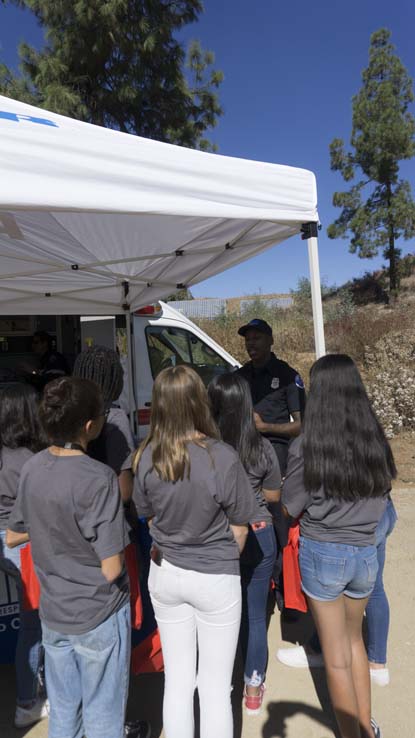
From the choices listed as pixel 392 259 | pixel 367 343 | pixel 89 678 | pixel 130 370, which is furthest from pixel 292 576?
pixel 392 259

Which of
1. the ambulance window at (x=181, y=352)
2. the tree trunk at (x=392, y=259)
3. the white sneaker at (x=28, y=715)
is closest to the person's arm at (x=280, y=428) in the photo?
the white sneaker at (x=28, y=715)

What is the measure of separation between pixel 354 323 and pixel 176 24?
27.5ft

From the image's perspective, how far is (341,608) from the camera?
6.11 feet

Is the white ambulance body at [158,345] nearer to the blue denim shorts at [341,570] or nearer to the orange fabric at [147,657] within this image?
the orange fabric at [147,657]

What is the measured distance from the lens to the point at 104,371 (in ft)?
6.63

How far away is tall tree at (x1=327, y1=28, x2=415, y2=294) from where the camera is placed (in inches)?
884

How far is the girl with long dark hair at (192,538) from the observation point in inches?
64.4

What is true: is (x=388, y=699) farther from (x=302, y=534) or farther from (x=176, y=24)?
(x=176, y=24)

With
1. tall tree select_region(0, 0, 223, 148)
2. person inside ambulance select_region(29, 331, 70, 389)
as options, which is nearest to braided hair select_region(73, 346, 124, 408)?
person inside ambulance select_region(29, 331, 70, 389)

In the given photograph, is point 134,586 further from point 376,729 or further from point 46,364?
point 46,364

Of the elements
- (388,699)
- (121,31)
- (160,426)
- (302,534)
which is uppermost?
(121,31)

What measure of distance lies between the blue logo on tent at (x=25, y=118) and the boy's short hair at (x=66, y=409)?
3.20ft

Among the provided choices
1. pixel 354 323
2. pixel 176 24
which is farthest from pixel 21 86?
pixel 354 323

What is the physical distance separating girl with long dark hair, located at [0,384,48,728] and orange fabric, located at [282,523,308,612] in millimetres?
1228
